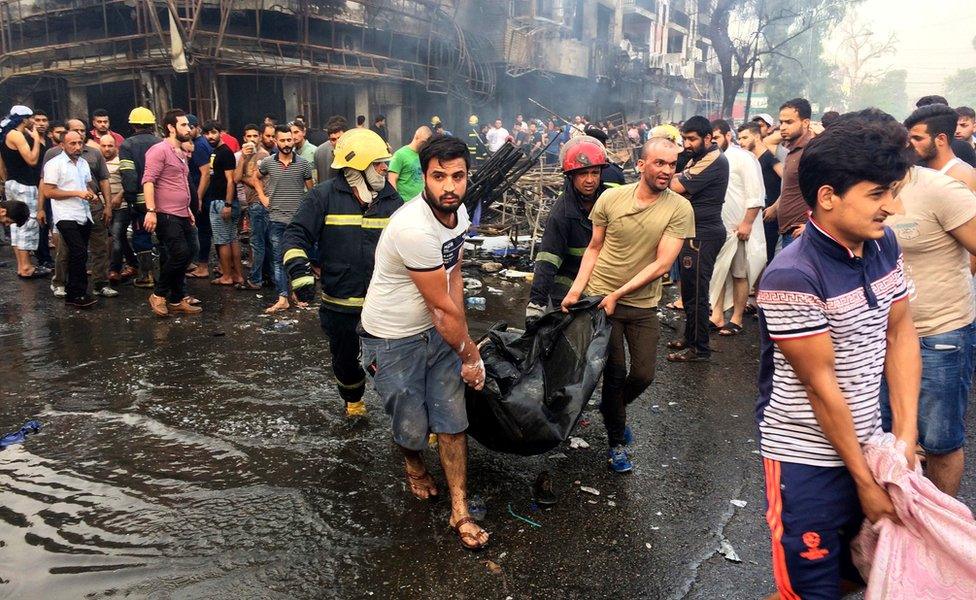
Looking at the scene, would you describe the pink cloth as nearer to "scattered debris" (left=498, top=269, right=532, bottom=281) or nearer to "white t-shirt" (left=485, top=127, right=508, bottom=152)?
"scattered debris" (left=498, top=269, right=532, bottom=281)

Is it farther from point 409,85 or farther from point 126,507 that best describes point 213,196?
point 409,85

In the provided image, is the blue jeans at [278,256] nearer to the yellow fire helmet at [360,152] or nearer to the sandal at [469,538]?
the yellow fire helmet at [360,152]

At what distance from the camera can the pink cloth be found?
5.41ft

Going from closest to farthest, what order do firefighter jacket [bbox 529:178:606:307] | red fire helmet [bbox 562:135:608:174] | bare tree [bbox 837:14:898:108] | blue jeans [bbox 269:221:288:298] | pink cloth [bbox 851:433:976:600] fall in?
pink cloth [bbox 851:433:976:600], red fire helmet [bbox 562:135:608:174], firefighter jacket [bbox 529:178:606:307], blue jeans [bbox 269:221:288:298], bare tree [bbox 837:14:898:108]

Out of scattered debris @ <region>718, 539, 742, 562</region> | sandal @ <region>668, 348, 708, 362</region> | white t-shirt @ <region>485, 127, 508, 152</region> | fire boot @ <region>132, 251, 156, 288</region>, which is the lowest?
scattered debris @ <region>718, 539, 742, 562</region>

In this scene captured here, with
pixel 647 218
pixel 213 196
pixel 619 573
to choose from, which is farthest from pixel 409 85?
pixel 619 573

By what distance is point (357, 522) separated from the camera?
3.35m

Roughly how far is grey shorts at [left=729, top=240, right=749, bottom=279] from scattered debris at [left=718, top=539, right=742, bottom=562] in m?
4.11

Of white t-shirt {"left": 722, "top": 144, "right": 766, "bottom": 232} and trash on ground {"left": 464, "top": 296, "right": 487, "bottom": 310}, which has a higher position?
white t-shirt {"left": 722, "top": 144, "right": 766, "bottom": 232}

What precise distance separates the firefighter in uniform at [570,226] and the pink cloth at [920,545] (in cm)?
242

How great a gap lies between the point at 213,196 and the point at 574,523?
647 centimetres

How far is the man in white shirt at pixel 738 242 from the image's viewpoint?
653 cm

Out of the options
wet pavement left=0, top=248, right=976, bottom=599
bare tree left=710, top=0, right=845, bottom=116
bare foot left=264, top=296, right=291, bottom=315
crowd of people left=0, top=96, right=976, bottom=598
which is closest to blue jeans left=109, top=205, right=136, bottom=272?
crowd of people left=0, top=96, right=976, bottom=598

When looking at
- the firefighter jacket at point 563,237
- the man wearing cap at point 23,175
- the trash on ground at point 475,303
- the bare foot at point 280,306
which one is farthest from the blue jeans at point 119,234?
the firefighter jacket at point 563,237
